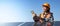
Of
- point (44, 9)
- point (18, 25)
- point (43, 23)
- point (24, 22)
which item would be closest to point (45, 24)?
point (43, 23)

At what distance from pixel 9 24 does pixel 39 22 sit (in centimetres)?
210

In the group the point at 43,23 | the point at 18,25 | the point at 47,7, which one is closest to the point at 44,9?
the point at 47,7

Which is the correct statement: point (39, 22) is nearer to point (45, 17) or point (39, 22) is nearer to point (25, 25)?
point (45, 17)

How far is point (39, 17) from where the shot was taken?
101 inches

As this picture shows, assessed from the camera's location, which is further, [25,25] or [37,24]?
[25,25]

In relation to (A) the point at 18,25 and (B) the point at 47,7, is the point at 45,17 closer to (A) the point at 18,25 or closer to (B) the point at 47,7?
(B) the point at 47,7

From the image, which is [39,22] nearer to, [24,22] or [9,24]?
[24,22]

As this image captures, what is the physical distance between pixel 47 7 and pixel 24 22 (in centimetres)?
187

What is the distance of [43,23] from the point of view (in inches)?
99.7

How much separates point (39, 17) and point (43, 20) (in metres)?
0.07

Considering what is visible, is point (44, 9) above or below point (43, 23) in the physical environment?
above

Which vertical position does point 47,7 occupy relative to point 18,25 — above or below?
above

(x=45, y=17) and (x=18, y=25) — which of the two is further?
(x=18, y=25)

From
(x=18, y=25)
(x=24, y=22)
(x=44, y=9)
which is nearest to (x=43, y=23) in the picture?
(x=44, y=9)
